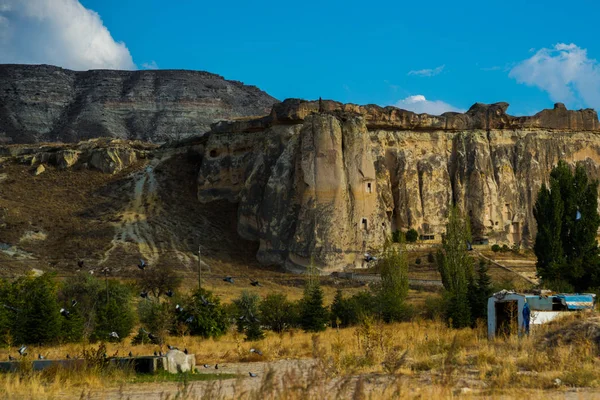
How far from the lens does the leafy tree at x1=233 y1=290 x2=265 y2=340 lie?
2456 cm

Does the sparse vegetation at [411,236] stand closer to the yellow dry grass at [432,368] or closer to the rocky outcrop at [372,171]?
the rocky outcrop at [372,171]

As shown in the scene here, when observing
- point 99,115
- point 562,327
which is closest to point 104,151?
point 99,115

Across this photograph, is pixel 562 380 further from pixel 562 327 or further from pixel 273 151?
pixel 273 151

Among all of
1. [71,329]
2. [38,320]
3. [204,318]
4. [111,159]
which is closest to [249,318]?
[204,318]

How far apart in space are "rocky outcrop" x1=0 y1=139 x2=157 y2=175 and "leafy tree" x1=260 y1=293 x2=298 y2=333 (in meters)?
38.7

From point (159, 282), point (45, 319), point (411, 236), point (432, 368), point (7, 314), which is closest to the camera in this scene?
point (432, 368)

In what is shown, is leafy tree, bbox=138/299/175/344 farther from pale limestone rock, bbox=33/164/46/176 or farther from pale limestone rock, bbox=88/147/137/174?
pale limestone rock, bbox=33/164/46/176

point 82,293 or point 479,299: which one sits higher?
point 82,293

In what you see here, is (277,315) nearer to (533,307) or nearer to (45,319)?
(45,319)

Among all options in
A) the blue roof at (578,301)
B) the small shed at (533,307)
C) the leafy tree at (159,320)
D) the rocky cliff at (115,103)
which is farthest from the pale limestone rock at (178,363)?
the rocky cliff at (115,103)

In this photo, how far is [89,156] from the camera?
67062 millimetres

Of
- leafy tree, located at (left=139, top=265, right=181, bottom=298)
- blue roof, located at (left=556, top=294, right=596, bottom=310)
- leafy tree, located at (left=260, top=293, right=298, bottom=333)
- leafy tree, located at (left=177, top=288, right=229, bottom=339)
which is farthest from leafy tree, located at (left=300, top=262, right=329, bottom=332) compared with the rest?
leafy tree, located at (left=139, top=265, right=181, bottom=298)

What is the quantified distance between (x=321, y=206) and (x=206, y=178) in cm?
1336

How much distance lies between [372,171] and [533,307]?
115 ft
